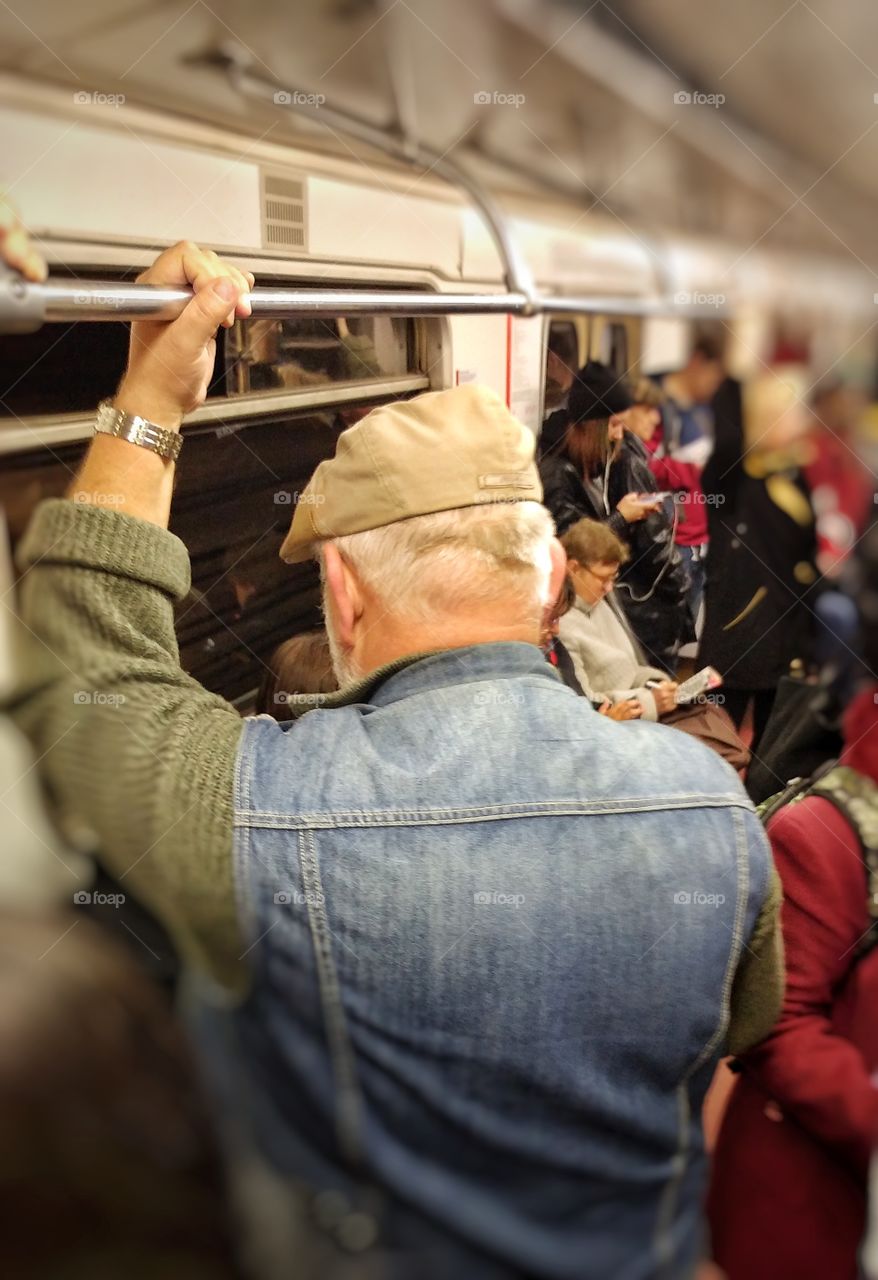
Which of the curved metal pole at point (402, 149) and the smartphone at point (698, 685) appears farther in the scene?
the smartphone at point (698, 685)

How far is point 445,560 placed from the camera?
0.94 m

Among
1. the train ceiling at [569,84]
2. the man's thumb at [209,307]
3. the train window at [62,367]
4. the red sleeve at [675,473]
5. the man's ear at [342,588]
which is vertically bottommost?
the man's ear at [342,588]

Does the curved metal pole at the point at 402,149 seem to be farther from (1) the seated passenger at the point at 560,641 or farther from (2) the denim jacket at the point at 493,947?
(2) the denim jacket at the point at 493,947

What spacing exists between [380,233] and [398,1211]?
0.95 metres

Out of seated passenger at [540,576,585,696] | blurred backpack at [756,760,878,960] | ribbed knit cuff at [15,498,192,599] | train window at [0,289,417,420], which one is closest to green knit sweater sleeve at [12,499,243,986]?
ribbed knit cuff at [15,498,192,599]

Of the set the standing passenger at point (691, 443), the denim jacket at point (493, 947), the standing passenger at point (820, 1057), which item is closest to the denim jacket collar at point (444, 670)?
the denim jacket at point (493, 947)

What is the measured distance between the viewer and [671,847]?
0.93 m

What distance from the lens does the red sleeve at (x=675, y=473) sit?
100 centimetres

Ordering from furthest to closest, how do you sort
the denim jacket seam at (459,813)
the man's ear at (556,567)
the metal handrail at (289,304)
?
the man's ear at (556,567) → the denim jacket seam at (459,813) → the metal handrail at (289,304)

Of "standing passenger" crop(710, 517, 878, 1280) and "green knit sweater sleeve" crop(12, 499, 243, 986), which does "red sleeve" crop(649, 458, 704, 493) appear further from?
"green knit sweater sleeve" crop(12, 499, 243, 986)

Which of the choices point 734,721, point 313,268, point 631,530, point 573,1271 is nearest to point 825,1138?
point 573,1271

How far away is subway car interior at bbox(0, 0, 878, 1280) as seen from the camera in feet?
2.77

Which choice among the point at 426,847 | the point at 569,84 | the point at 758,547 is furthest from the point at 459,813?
the point at 569,84

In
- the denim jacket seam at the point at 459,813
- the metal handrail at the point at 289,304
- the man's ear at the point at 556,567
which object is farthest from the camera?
the man's ear at the point at 556,567
